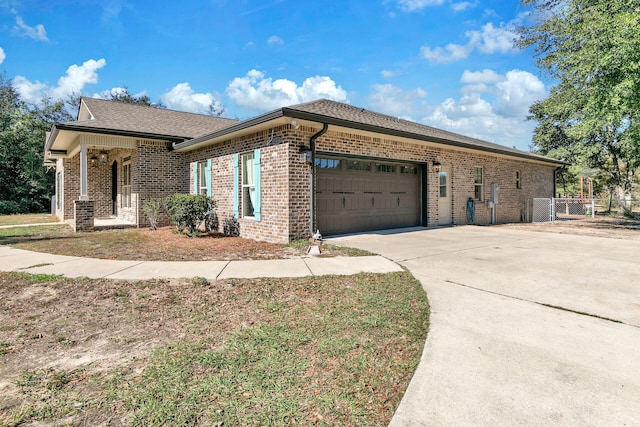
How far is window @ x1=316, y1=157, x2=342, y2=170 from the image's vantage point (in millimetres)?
8984

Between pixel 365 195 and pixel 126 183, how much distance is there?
32.2 ft

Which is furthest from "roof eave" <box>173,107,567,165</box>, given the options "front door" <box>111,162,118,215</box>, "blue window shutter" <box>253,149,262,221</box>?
"front door" <box>111,162,118,215</box>

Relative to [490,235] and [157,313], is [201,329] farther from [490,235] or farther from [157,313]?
[490,235]

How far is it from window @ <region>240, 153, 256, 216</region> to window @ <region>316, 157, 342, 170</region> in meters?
1.82

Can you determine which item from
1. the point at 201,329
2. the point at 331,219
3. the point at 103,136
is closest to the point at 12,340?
the point at 201,329

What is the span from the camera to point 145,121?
1327 centimetres

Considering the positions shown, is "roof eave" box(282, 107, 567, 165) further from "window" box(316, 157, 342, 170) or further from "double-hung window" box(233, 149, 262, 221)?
"double-hung window" box(233, 149, 262, 221)

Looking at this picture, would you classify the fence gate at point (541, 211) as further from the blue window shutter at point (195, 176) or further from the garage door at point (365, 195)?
the blue window shutter at point (195, 176)

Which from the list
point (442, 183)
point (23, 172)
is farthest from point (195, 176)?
point (23, 172)

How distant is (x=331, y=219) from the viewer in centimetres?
934

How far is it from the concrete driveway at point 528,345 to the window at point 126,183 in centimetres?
1163

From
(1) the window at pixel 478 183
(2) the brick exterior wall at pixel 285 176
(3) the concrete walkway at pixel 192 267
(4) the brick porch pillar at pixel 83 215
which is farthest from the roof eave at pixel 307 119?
(4) the brick porch pillar at pixel 83 215

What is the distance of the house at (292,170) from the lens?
26.8 feet

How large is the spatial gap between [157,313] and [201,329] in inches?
28.7
